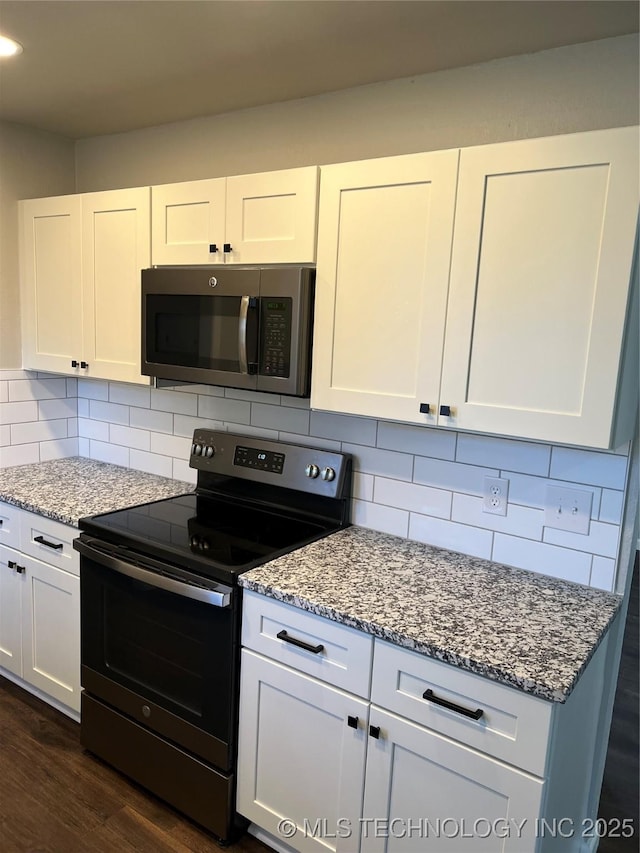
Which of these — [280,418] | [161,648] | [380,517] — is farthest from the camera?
[280,418]

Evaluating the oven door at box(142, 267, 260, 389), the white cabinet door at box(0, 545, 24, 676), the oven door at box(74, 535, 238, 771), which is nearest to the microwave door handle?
the oven door at box(142, 267, 260, 389)

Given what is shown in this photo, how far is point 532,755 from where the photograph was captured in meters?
1.34

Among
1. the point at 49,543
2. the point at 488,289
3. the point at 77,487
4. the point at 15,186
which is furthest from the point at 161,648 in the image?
the point at 15,186

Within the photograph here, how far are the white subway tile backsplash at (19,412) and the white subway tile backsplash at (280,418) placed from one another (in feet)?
3.93

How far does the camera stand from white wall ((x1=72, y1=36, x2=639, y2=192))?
169cm

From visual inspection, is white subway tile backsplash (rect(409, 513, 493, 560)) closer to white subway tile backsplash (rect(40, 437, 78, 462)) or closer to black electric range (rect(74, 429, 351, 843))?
black electric range (rect(74, 429, 351, 843))

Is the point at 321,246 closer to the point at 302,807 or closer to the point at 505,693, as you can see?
the point at 505,693

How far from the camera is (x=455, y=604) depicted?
5.42 feet

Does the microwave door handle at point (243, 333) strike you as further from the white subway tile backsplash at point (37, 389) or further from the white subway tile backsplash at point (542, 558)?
the white subway tile backsplash at point (37, 389)

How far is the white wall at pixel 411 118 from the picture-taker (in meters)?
1.69

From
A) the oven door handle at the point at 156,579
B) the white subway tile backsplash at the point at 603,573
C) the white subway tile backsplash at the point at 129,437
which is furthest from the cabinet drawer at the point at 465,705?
the white subway tile backsplash at the point at 129,437

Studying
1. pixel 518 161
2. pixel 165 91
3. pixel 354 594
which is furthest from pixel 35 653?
pixel 518 161

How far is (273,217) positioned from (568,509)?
4.17 feet

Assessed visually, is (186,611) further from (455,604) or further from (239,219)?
(239,219)
